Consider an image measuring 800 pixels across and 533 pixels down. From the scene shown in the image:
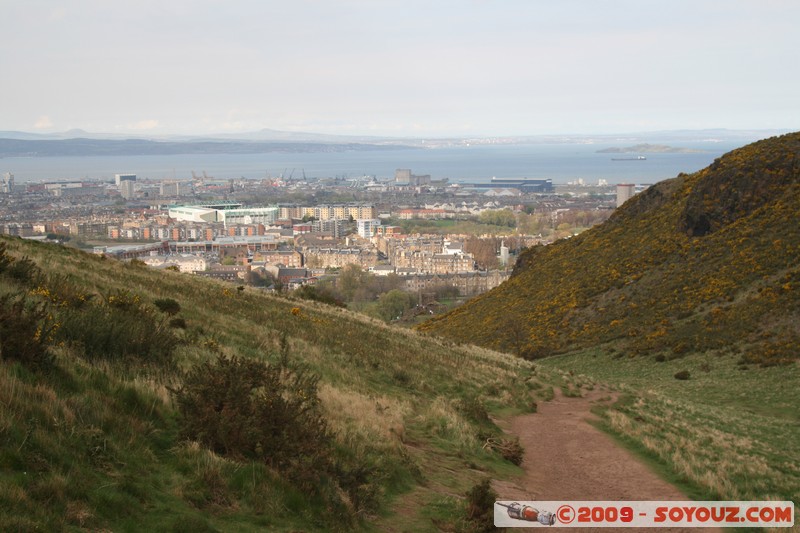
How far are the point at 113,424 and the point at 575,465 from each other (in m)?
6.50

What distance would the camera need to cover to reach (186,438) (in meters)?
7.73

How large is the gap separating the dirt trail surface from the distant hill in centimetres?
1247

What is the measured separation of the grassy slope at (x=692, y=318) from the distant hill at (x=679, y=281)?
0.07 metres

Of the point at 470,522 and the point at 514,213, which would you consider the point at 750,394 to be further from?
the point at 514,213

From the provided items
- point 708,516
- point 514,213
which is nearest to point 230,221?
point 514,213

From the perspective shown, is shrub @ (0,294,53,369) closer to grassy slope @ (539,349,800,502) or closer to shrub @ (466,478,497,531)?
shrub @ (466,478,497,531)

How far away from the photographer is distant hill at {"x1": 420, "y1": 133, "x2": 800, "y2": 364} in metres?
28.2

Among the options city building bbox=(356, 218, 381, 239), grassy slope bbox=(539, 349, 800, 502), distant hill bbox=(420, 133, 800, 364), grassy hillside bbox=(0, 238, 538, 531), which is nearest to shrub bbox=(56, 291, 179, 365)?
grassy hillside bbox=(0, 238, 538, 531)

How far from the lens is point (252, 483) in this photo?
23.7 feet

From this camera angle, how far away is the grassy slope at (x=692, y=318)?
14359 millimetres

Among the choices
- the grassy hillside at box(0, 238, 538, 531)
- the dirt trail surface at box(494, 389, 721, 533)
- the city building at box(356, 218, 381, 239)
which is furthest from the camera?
the city building at box(356, 218, 381, 239)

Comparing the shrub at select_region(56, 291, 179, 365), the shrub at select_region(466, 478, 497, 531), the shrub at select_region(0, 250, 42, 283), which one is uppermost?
the shrub at select_region(0, 250, 42, 283)

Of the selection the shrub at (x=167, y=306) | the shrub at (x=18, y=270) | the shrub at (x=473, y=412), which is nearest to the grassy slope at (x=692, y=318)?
the shrub at (x=473, y=412)

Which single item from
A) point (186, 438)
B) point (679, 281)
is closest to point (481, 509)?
point (186, 438)
